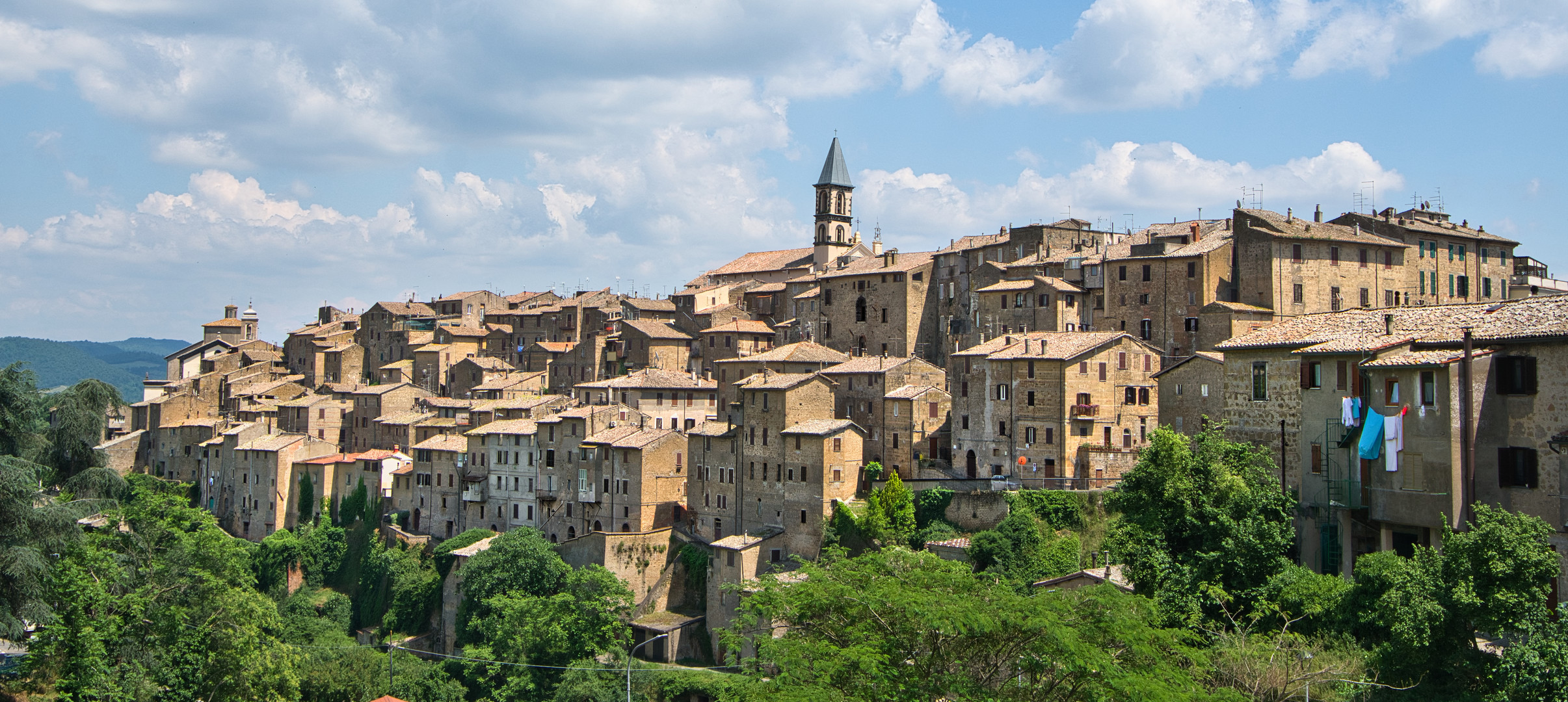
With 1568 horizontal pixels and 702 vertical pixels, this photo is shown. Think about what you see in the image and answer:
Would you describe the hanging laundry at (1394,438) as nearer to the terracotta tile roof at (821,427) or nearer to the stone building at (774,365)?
the terracotta tile roof at (821,427)

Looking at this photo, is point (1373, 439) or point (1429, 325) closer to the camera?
point (1373, 439)

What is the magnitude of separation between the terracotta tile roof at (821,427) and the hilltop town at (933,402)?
30 centimetres

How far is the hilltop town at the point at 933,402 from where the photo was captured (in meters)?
35.9

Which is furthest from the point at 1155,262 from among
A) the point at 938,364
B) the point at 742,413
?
the point at 742,413

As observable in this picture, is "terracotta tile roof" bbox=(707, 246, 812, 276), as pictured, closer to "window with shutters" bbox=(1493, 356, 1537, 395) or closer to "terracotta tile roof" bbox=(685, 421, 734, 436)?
"terracotta tile roof" bbox=(685, 421, 734, 436)

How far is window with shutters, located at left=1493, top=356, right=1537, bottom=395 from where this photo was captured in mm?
33156

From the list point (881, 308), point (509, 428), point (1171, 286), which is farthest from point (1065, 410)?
point (509, 428)

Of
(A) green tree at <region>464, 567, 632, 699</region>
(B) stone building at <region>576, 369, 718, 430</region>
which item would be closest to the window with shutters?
(A) green tree at <region>464, 567, 632, 699</region>

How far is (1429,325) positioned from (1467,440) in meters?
5.64

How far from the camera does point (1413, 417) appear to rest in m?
34.9

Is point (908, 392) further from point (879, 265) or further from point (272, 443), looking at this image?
point (272, 443)

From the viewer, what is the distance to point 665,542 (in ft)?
206

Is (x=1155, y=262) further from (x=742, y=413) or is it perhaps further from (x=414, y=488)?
(x=414, y=488)

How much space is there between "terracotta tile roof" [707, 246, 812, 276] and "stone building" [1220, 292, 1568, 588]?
54.6 meters
